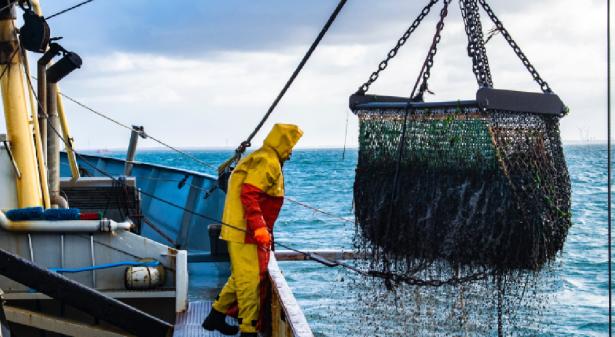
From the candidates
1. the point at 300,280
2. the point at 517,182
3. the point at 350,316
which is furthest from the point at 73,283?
the point at 300,280

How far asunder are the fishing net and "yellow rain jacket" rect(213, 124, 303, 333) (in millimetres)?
716

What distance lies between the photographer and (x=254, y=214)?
609 centimetres

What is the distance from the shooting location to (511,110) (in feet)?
19.1

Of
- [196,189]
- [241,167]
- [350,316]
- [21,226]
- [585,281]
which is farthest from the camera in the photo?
[585,281]

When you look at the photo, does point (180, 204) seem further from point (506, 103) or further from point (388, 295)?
point (506, 103)

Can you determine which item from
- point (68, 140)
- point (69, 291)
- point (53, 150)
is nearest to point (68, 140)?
point (68, 140)

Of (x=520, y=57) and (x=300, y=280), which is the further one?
(x=300, y=280)

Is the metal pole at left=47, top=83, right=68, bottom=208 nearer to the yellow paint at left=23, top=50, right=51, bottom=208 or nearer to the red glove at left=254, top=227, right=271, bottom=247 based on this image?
the yellow paint at left=23, top=50, right=51, bottom=208

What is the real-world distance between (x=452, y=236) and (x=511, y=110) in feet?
3.05

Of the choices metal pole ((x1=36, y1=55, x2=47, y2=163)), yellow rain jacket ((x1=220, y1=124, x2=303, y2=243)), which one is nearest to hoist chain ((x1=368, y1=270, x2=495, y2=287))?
yellow rain jacket ((x1=220, y1=124, x2=303, y2=243))

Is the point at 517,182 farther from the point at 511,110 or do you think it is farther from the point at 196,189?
the point at 196,189

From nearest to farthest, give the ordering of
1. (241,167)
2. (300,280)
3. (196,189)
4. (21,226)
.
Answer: (241,167) → (21,226) → (196,189) → (300,280)

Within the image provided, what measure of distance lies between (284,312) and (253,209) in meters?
0.93

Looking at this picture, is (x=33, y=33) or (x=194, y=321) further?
(x=33, y=33)
